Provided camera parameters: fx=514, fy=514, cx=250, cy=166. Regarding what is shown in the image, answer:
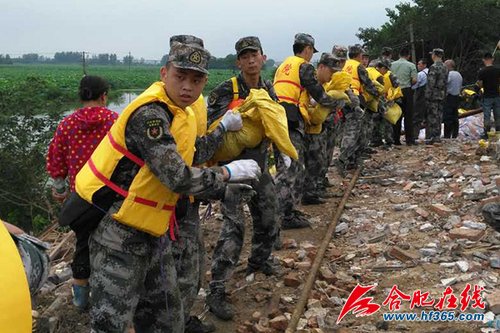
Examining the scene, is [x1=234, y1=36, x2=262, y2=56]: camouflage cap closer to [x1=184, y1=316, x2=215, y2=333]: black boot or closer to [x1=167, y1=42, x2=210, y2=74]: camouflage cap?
[x1=167, y1=42, x2=210, y2=74]: camouflage cap

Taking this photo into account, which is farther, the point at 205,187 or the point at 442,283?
the point at 442,283

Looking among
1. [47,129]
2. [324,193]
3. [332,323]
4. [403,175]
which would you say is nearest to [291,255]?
[332,323]

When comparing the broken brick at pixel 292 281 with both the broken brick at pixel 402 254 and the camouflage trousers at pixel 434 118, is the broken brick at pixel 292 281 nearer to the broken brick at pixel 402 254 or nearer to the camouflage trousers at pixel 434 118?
the broken brick at pixel 402 254

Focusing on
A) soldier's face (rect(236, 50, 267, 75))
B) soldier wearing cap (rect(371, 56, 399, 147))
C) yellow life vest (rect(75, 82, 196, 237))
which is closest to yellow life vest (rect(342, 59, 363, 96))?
soldier wearing cap (rect(371, 56, 399, 147))

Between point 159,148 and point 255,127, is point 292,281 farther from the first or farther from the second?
point 159,148

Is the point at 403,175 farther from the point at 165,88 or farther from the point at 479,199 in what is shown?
the point at 165,88

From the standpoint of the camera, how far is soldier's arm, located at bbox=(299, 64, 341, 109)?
553 centimetres

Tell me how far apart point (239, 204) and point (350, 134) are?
538 centimetres

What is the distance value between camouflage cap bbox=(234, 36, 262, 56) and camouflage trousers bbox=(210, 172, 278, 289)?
1023 mm

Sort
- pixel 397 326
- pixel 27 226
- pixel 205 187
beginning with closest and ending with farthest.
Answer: pixel 205 187 → pixel 397 326 → pixel 27 226

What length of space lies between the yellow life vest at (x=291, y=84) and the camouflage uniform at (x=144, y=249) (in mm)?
3070

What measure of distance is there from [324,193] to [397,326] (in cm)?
422

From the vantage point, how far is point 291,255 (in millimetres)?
5316

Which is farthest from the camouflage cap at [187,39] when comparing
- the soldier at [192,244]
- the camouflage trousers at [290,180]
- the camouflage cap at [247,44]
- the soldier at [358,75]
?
the soldier at [358,75]
